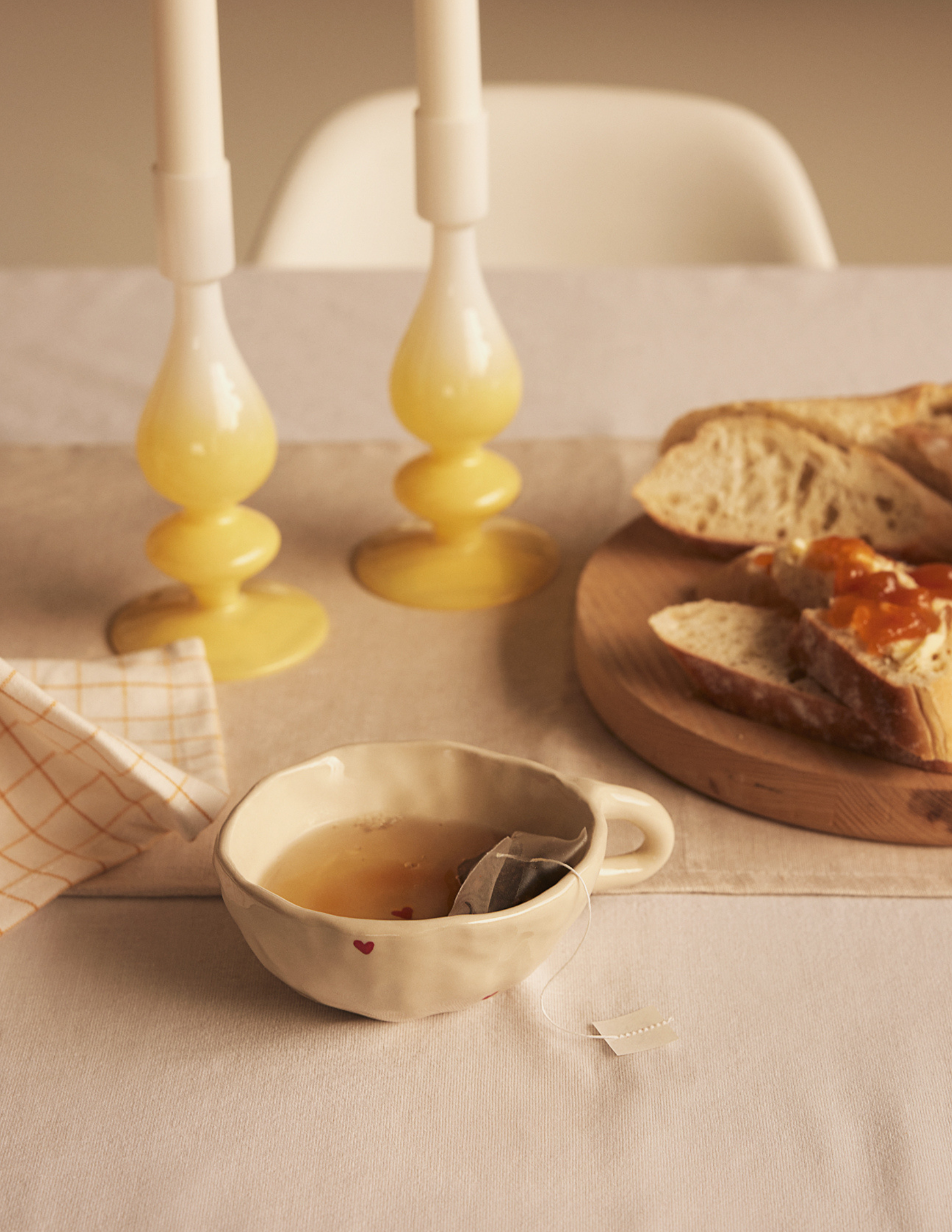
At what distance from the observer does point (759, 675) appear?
0.80 meters

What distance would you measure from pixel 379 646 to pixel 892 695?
15.6 inches

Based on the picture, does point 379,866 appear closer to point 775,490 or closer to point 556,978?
point 556,978

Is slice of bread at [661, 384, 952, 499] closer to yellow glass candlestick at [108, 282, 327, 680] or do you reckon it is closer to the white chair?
yellow glass candlestick at [108, 282, 327, 680]

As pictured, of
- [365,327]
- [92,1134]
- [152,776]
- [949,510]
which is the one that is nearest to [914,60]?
[365,327]

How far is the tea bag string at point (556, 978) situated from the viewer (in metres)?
0.59

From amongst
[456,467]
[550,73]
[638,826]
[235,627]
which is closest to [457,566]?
[456,467]

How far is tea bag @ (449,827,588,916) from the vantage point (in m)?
0.59

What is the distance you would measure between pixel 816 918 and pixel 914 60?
9.05ft

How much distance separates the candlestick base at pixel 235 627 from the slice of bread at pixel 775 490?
289mm

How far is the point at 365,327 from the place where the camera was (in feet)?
4.92

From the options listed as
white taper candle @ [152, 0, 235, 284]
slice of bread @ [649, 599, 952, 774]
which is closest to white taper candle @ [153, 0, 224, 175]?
white taper candle @ [152, 0, 235, 284]

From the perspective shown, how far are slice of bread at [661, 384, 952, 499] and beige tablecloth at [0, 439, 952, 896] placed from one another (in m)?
0.16

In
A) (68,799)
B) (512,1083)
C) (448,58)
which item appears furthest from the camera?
(448,58)

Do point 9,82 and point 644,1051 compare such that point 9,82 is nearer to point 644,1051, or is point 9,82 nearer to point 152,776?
point 152,776
